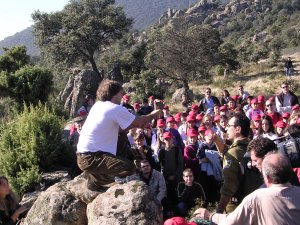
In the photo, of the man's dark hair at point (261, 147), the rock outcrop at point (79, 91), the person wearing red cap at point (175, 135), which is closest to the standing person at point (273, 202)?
the man's dark hair at point (261, 147)

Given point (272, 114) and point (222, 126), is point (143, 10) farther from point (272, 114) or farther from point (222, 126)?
point (222, 126)

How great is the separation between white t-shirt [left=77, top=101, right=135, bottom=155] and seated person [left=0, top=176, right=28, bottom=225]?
5.61ft

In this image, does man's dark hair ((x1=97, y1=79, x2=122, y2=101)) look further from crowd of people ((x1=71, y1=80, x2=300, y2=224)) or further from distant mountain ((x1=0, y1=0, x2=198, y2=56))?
distant mountain ((x1=0, y1=0, x2=198, y2=56))

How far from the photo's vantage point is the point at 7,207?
5445 millimetres

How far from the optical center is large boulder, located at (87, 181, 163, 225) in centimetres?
411

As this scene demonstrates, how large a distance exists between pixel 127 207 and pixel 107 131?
83 centimetres

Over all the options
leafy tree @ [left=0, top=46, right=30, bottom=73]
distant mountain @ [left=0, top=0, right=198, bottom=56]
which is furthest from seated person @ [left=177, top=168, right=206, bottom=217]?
distant mountain @ [left=0, top=0, right=198, bottom=56]

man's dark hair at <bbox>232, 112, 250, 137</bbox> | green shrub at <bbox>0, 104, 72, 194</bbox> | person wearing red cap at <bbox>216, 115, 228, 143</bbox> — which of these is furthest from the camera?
green shrub at <bbox>0, 104, 72, 194</bbox>

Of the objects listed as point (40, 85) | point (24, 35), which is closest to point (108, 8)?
point (40, 85)

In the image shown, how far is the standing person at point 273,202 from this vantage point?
268 centimetres

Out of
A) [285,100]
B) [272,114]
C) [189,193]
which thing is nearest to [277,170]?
[189,193]

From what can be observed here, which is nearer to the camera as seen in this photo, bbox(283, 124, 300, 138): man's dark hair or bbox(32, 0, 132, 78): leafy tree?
bbox(283, 124, 300, 138): man's dark hair

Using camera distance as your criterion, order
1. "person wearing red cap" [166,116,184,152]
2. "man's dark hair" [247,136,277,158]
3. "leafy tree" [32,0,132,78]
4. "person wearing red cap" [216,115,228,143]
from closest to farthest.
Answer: "man's dark hair" [247,136,277,158], "person wearing red cap" [166,116,184,152], "person wearing red cap" [216,115,228,143], "leafy tree" [32,0,132,78]

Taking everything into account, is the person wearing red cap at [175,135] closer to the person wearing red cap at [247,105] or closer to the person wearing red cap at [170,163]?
the person wearing red cap at [170,163]
